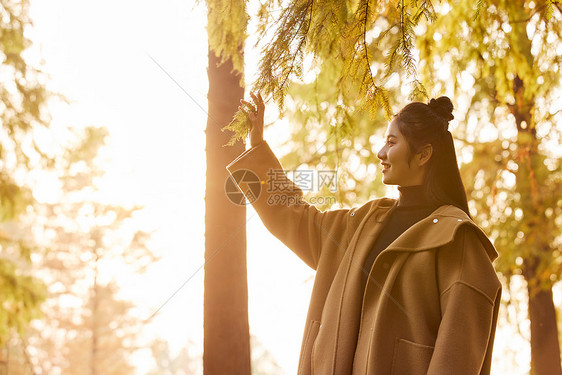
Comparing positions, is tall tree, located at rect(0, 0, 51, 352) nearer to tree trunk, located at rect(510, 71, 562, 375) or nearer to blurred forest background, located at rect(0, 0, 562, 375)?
blurred forest background, located at rect(0, 0, 562, 375)

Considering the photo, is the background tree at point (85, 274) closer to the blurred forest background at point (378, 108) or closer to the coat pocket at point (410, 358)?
the blurred forest background at point (378, 108)

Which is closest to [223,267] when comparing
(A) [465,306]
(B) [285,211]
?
(B) [285,211]

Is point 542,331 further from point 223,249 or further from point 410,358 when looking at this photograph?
point 410,358

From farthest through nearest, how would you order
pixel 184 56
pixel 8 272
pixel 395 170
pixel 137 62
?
pixel 137 62
pixel 8 272
pixel 184 56
pixel 395 170

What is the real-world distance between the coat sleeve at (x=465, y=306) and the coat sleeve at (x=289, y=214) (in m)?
0.52

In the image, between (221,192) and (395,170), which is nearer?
(395,170)

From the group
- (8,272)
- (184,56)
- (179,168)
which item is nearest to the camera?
(184,56)

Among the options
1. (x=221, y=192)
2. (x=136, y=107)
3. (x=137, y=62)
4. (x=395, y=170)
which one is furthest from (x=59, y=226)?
(x=395, y=170)

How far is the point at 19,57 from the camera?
6.39m

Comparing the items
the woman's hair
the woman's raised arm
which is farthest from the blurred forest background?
the woman's hair

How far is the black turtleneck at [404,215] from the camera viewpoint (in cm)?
232

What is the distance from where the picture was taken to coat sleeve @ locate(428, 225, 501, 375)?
194 cm

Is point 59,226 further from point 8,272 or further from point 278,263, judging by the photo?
point 8,272

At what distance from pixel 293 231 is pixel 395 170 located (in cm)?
54
